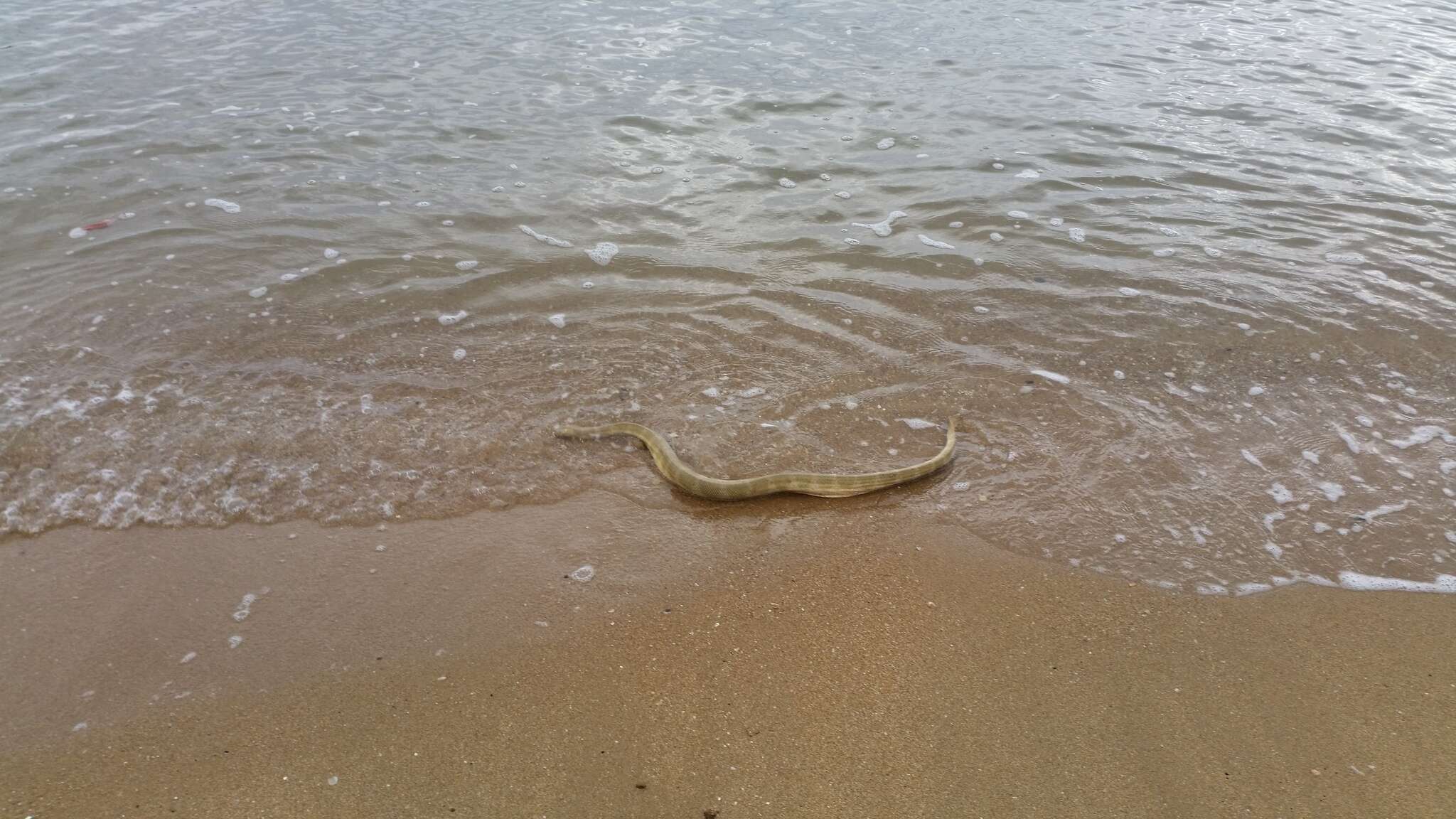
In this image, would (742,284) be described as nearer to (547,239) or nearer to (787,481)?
(547,239)

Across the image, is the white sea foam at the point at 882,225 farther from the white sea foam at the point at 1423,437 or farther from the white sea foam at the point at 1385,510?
the white sea foam at the point at 1385,510

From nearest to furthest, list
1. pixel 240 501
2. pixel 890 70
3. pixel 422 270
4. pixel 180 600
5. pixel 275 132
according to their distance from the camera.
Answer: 1. pixel 180 600
2. pixel 240 501
3. pixel 422 270
4. pixel 275 132
5. pixel 890 70

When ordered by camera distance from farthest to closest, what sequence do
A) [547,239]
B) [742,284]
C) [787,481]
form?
[547,239], [742,284], [787,481]

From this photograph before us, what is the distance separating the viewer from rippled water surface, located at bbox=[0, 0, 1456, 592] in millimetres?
4500

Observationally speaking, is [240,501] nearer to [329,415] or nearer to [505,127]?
[329,415]

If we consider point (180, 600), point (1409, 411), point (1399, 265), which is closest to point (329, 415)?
point (180, 600)

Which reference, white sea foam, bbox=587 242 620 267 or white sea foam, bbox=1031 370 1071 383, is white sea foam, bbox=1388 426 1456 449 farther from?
white sea foam, bbox=587 242 620 267

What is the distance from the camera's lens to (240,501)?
14.1 feet

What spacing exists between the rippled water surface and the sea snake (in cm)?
12

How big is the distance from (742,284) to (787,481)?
8.48 feet

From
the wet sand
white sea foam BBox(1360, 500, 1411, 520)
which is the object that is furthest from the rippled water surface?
the wet sand

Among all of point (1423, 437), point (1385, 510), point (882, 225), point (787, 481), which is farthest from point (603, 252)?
point (1423, 437)

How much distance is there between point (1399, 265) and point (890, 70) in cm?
681

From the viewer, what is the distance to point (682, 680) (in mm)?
3363
